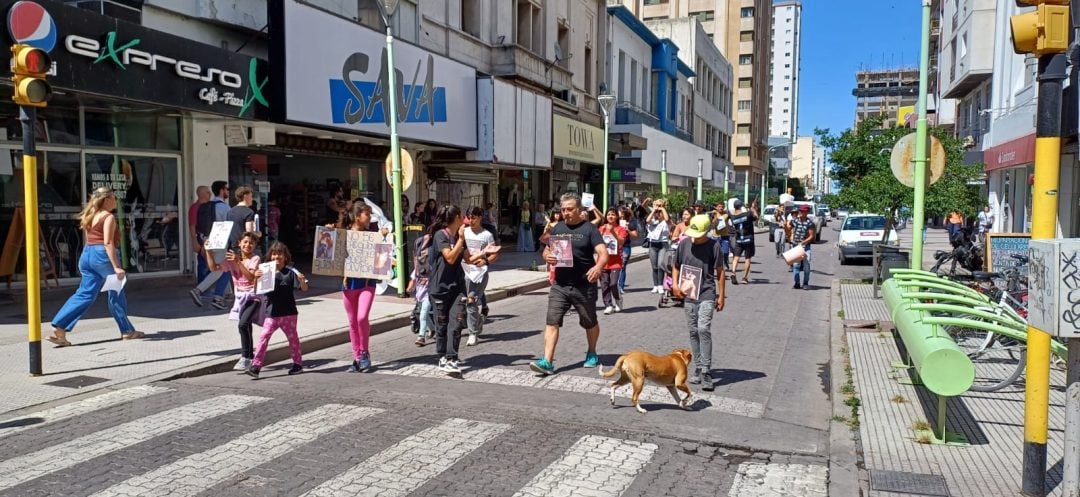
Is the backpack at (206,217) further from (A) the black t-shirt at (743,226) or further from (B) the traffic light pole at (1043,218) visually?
(B) the traffic light pole at (1043,218)

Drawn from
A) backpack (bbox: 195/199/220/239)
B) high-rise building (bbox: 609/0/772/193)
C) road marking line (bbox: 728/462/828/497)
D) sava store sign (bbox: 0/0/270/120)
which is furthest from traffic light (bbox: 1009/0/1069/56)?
high-rise building (bbox: 609/0/772/193)

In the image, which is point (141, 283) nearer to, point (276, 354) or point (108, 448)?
point (276, 354)

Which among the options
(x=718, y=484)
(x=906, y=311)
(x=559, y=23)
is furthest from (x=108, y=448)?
(x=559, y=23)

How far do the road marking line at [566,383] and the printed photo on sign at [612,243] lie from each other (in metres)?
4.44

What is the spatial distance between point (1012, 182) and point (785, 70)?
13089cm

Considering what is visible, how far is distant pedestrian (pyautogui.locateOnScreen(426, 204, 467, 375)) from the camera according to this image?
7898 millimetres

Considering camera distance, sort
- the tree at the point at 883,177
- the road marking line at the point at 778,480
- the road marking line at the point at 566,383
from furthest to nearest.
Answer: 1. the tree at the point at 883,177
2. the road marking line at the point at 566,383
3. the road marking line at the point at 778,480

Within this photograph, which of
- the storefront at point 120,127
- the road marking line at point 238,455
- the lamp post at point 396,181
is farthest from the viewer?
the lamp post at point 396,181

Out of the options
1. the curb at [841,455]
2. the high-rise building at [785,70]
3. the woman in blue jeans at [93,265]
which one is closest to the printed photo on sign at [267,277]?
the woman in blue jeans at [93,265]

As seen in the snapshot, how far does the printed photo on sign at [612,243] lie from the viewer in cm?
1231

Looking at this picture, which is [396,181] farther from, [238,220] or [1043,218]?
[1043,218]

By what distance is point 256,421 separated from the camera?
6.11 metres

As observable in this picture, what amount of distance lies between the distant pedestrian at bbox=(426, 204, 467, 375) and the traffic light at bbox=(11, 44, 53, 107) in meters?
3.82

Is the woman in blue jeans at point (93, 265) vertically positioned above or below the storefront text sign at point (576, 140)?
below
